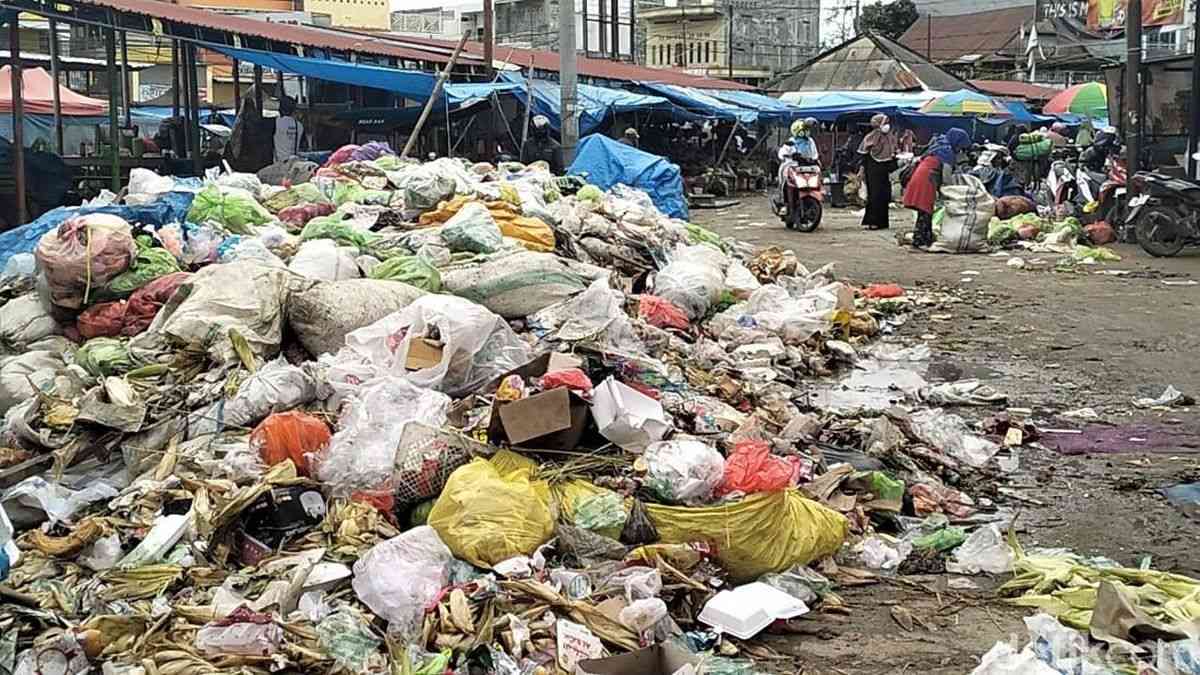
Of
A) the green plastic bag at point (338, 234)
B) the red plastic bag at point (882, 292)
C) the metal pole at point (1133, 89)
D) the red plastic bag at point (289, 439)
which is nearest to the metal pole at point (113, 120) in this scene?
the green plastic bag at point (338, 234)

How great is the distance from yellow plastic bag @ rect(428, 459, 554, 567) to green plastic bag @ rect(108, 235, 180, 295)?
10.1ft

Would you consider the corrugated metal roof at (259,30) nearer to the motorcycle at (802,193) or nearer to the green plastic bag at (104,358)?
the motorcycle at (802,193)

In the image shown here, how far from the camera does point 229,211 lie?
855 cm

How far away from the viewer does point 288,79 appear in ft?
78.5

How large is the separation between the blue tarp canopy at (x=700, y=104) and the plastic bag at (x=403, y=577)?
21079 millimetres

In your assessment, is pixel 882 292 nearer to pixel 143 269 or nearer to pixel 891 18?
pixel 143 269

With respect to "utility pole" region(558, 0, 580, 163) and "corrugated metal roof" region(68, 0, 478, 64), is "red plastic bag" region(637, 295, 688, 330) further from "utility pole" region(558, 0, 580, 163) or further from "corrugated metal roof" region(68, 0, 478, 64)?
"utility pole" region(558, 0, 580, 163)

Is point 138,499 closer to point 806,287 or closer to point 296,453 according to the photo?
point 296,453

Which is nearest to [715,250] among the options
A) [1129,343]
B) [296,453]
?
[1129,343]

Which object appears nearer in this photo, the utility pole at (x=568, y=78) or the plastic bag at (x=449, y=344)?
the plastic bag at (x=449, y=344)

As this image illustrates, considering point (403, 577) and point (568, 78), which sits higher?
point (568, 78)

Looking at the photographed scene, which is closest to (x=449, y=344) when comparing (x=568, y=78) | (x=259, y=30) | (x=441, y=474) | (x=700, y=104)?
(x=441, y=474)

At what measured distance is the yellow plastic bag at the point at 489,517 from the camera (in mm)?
4074

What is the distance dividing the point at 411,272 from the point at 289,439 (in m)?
2.37
